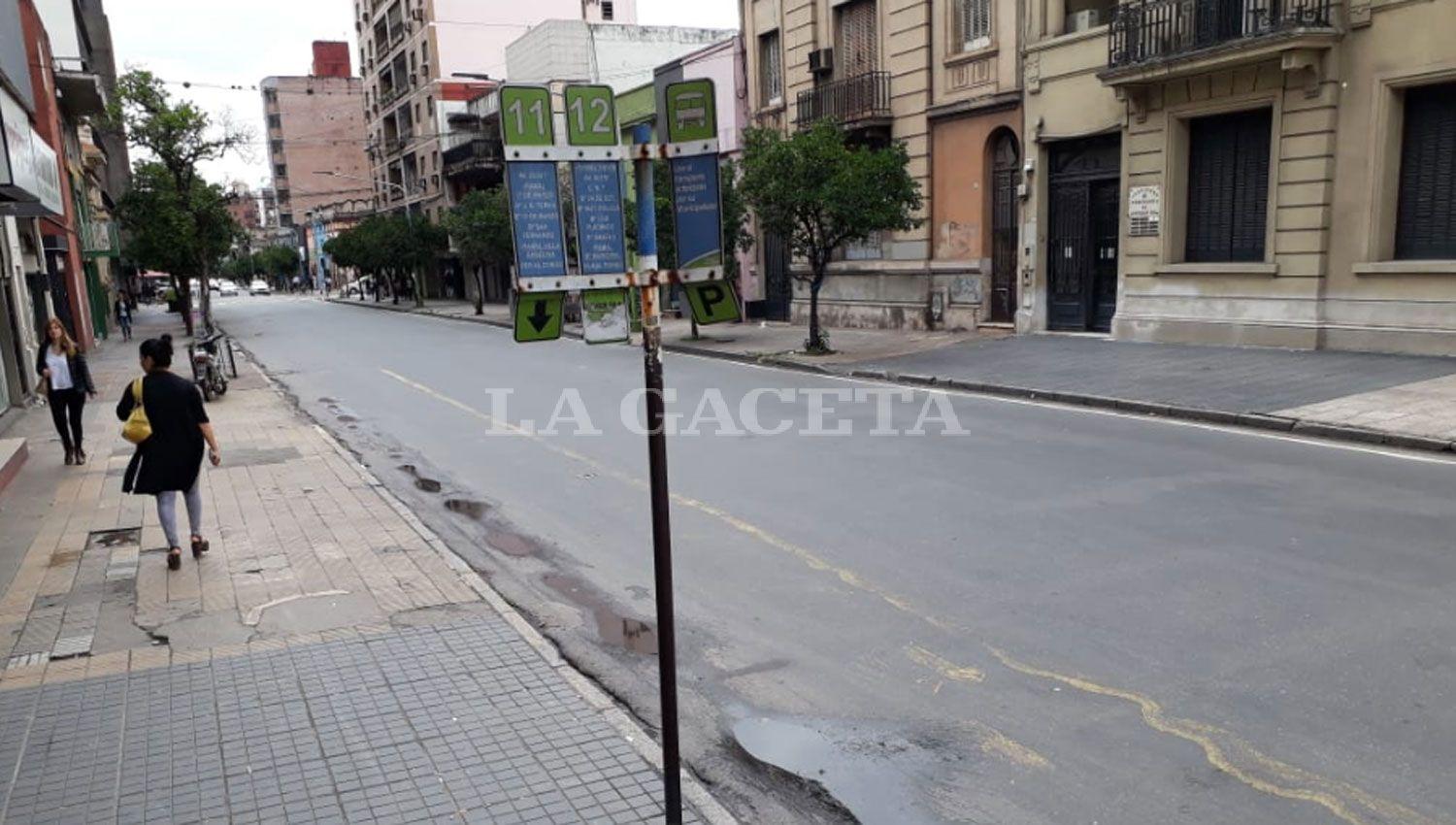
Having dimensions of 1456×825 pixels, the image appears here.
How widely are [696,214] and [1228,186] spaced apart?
16.0m

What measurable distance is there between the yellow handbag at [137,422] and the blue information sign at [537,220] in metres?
5.08

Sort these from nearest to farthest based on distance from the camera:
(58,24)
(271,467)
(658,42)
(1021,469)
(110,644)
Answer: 1. (110,644)
2. (1021,469)
3. (271,467)
4. (58,24)
5. (658,42)

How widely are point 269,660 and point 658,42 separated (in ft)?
143

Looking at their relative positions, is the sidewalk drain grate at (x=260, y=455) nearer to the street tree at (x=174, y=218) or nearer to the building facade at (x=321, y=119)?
the street tree at (x=174, y=218)

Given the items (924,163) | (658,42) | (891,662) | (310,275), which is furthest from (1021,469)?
(310,275)

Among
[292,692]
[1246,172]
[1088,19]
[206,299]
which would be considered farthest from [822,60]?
[292,692]

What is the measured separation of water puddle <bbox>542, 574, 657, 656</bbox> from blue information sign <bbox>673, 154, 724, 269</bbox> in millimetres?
2796

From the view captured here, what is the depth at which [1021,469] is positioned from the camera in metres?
9.30

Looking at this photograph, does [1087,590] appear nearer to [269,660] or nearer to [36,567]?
[269,660]

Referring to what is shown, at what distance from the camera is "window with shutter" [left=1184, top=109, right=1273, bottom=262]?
16.2 metres

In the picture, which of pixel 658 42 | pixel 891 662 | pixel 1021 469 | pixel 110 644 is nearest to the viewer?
pixel 891 662

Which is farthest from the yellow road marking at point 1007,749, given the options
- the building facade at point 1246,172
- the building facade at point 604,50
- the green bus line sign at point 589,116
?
the building facade at point 604,50

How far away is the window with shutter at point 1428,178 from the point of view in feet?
45.3

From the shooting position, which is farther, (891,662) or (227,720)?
(891,662)
